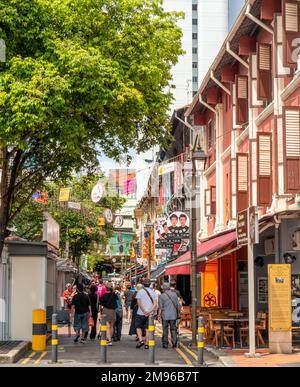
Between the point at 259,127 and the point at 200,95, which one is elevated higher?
the point at 200,95

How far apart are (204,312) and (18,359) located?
8.23 m

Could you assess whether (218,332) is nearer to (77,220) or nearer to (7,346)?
(7,346)

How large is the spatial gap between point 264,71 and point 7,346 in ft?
33.8

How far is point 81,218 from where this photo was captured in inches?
2210

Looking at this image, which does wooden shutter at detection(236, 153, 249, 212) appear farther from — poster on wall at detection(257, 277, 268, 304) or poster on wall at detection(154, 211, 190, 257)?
poster on wall at detection(154, 211, 190, 257)

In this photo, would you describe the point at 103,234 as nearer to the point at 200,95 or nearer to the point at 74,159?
the point at 200,95

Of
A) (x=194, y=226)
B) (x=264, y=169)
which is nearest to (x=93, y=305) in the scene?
(x=194, y=226)

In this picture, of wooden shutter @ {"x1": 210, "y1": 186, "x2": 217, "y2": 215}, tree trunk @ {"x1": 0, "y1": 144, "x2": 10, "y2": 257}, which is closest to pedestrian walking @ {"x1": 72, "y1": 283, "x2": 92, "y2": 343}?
tree trunk @ {"x1": 0, "y1": 144, "x2": 10, "y2": 257}

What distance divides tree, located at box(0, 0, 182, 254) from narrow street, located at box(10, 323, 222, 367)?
367 cm

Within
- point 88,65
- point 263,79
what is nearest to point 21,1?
point 88,65

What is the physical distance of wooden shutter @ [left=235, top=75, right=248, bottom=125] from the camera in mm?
26127

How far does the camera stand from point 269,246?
82.4 ft

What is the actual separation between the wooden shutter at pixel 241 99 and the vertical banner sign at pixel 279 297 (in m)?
7.95

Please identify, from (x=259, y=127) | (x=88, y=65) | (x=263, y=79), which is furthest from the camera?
(x=259, y=127)
